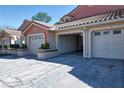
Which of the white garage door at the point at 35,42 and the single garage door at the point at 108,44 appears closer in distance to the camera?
the single garage door at the point at 108,44

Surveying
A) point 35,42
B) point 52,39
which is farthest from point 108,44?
point 35,42

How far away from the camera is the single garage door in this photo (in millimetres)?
9766

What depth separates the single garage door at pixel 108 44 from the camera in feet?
32.0

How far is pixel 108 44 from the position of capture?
410 inches

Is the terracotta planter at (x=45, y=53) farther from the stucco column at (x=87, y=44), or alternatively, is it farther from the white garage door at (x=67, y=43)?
the stucco column at (x=87, y=44)

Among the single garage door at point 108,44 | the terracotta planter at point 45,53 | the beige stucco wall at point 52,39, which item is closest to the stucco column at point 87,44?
the single garage door at point 108,44

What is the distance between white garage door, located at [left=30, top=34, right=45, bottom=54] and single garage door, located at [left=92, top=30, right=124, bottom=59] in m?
6.02

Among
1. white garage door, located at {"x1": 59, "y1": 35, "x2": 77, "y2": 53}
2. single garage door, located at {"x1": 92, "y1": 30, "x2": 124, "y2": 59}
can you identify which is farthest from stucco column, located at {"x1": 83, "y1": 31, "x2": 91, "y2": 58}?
white garage door, located at {"x1": 59, "y1": 35, "x2": 77, "y2": 53}

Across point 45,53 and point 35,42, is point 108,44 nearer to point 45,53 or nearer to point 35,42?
point 45,53

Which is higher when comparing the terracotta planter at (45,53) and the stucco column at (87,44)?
the stucco column at (87,44)

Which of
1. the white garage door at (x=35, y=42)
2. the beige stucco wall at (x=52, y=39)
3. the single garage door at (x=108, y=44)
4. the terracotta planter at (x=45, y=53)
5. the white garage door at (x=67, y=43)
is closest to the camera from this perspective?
the single garage door at (x=108, y=44)

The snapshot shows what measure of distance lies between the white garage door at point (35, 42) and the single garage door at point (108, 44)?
19.7 feet

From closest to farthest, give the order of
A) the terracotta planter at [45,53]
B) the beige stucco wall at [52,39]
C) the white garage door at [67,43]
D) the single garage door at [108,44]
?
the single garage door at [108,44] → the terracotta planter at [45,53] → the beige stucco wall at [52,39] → the white garage door at [67,43]
